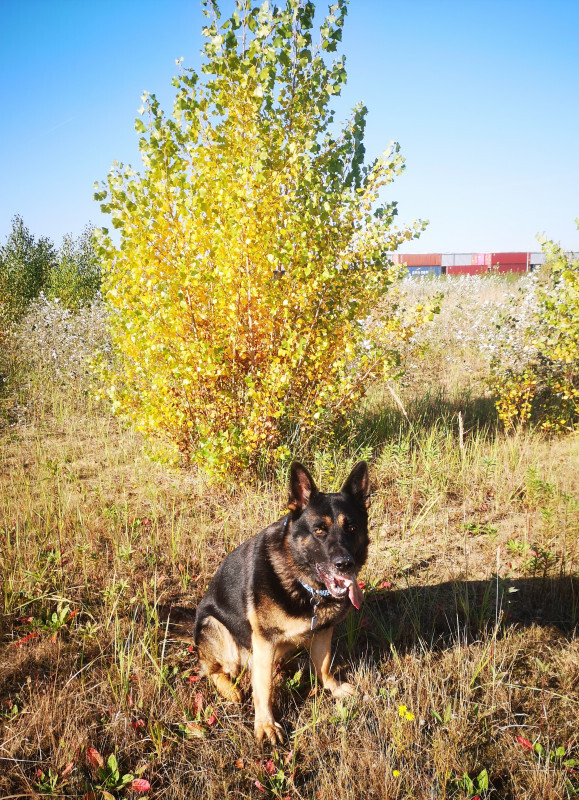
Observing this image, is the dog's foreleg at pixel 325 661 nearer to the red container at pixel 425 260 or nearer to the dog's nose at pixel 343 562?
the dog's nose at pixel 343 562

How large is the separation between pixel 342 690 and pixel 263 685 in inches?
20.7

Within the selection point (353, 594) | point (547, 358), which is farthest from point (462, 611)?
point (547, 358)

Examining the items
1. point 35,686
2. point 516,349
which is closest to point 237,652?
point 35,686

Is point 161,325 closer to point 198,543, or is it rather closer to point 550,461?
point 198,543

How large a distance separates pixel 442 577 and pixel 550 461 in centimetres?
254

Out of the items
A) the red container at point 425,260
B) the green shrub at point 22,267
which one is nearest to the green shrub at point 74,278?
the green shrub at point 22,267

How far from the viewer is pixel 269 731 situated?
7.41 feet

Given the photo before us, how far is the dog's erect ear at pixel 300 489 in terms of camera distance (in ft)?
8.11

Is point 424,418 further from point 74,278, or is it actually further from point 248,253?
point 74,278

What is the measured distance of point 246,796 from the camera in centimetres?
191

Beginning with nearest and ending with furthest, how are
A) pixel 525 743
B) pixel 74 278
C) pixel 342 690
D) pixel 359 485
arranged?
pixel 525 743, pixel 342 690, pixel 359 485, pixel 74 278

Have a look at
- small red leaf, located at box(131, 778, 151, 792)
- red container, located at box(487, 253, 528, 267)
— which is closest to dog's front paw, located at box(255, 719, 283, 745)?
small red leaf, located at box(131, 778, 151, 792)

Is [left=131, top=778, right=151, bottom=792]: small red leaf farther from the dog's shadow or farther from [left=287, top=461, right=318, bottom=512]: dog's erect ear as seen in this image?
[left=287, top=461, right=318, bottom=512]: dog's erect ear

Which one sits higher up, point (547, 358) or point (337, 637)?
point (547, 358)
